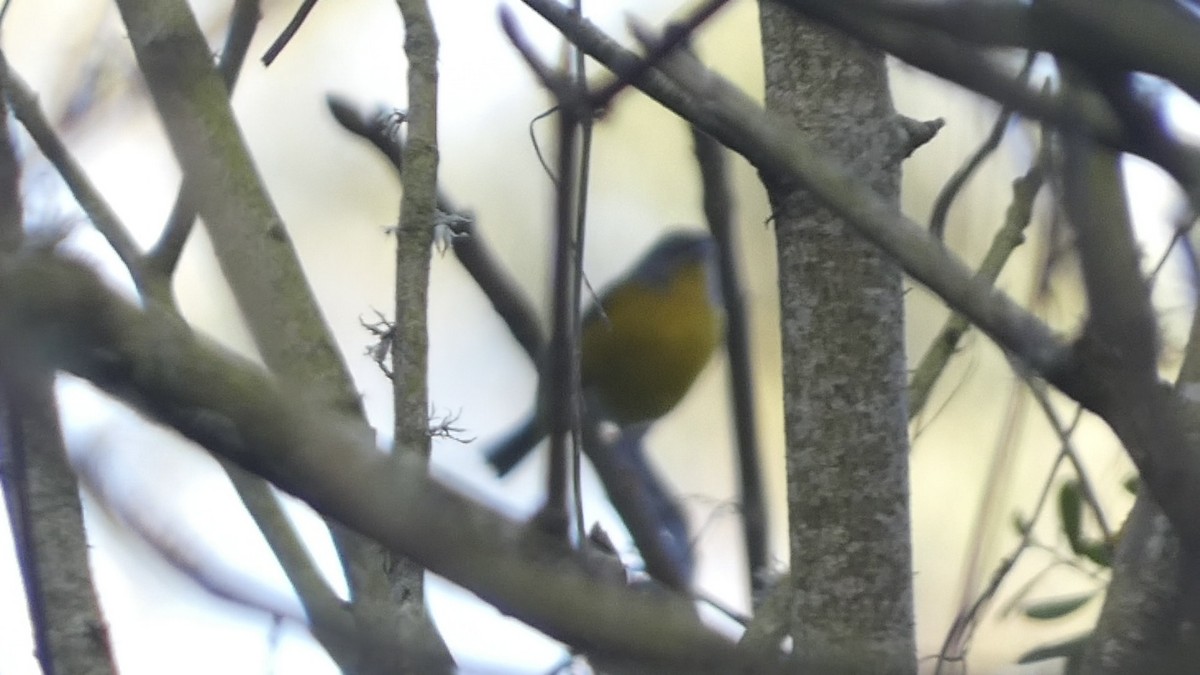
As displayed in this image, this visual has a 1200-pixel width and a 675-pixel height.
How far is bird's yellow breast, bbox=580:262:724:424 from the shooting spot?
1.36m

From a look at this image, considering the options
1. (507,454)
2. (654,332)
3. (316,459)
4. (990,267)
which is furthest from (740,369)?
(654,332)

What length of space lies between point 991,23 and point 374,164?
972 mm

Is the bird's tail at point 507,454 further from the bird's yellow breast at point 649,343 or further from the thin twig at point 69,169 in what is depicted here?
the thin twig at point 69,169

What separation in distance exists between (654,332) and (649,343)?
2 centimetres

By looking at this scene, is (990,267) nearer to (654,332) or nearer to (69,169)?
(69,169)

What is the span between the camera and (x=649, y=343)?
1431mm

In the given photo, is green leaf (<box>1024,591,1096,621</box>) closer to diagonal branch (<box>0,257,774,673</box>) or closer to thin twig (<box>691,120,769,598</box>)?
thin twig (<box>691,120,769,598</box>)

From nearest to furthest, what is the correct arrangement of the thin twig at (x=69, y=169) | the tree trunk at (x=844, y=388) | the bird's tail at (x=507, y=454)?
the tree trunk at (x=844, y=388)
the thin twig at (x=69, y=169)
the bird's tail at (x=507, y=454)

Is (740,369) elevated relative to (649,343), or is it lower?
lower

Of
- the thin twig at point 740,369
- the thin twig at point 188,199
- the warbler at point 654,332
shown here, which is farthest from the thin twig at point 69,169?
the warbler at point 654,332

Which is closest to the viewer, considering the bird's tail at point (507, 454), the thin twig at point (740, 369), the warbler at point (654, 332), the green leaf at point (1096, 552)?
the thin twig at point (740, 369)

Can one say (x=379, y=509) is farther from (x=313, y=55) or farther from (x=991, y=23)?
(x=313, y=55)

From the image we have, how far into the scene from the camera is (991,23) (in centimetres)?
19

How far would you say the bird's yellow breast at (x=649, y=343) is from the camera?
1.36 meters
